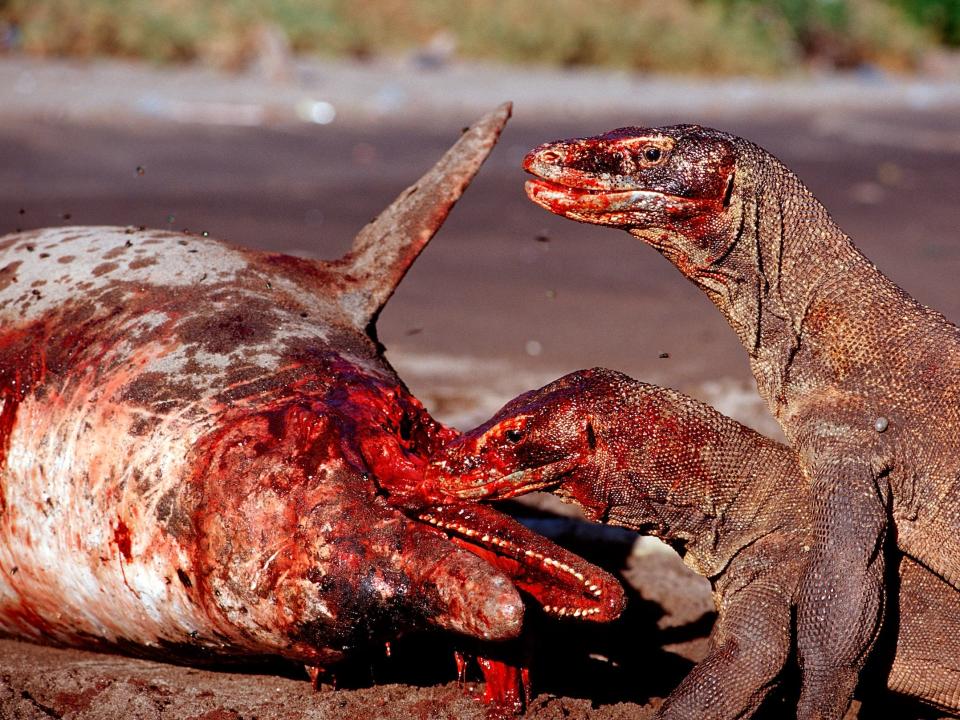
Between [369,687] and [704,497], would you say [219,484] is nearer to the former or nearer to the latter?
[369,687]

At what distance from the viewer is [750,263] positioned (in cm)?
386

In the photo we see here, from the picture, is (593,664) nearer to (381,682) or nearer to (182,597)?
(381,682)

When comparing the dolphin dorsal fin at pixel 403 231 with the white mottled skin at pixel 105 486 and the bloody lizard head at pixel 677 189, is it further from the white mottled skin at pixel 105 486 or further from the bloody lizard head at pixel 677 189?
the bloody lizard head at pixel 677 189

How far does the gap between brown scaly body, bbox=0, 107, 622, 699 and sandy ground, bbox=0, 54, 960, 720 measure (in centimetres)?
46

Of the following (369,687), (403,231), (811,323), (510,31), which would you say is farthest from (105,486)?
(510,31)

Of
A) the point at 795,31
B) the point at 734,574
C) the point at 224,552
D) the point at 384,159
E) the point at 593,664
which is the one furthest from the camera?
the point at 795,31

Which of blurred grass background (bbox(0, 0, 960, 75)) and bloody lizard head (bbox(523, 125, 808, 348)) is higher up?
bloody lizard head (bbox(523, 125, 808, 348))

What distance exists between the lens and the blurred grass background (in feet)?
58.1

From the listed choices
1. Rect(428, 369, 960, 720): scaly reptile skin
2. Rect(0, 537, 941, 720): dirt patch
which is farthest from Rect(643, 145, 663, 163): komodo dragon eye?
Rect(0, 537, 941, 720): dirt patch

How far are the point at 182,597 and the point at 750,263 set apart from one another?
192cm

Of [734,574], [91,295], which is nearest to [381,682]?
[734,574]

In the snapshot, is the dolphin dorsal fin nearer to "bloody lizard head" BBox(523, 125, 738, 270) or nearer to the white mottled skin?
the white mottled skin

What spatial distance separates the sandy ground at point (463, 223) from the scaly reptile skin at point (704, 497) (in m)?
0.45

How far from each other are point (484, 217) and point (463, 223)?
0.33 metres
